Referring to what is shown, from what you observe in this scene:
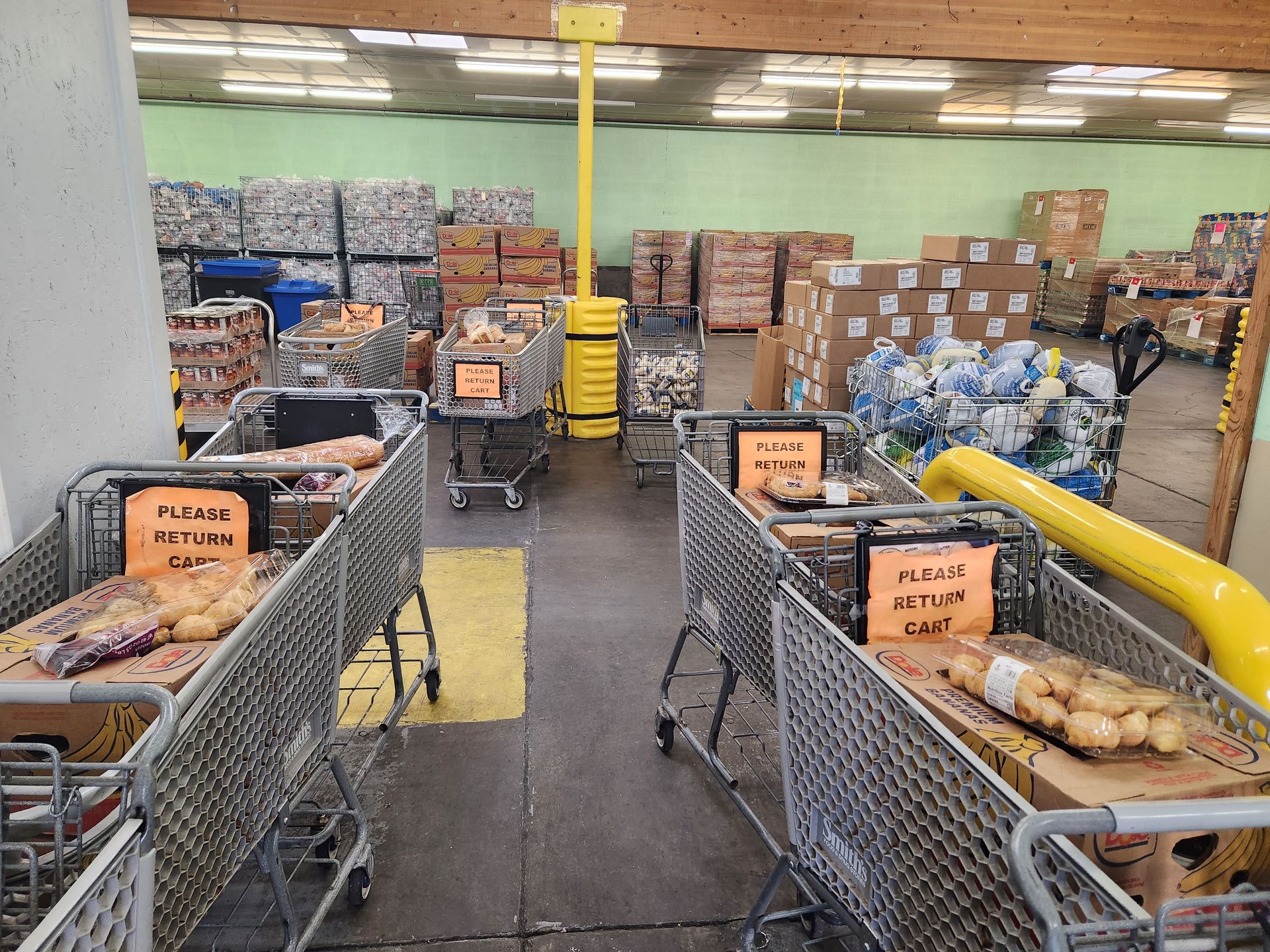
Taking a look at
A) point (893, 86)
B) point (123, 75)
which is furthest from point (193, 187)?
point (123, 75)

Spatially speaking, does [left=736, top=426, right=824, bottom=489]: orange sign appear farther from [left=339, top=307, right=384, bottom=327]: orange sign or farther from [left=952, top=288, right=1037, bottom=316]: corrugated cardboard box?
[left=339, top=307, right=384, bottom=327]: orange sign

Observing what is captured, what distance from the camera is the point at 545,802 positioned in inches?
101

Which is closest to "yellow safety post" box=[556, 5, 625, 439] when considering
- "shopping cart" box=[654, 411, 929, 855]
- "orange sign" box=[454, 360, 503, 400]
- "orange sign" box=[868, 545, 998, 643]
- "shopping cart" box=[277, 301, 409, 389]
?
"shopping cart" box=[277, 301, 409, 389]

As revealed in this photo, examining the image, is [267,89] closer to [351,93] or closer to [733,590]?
[351,93]

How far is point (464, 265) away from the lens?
360 inches

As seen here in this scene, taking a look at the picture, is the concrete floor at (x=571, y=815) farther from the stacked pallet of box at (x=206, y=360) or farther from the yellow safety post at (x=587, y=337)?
the stacked pallet of box at (x=206, y=360)

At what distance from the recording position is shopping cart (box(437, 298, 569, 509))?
523 centimetres

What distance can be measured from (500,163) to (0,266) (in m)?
13.7

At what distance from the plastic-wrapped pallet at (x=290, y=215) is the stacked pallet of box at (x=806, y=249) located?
745cm

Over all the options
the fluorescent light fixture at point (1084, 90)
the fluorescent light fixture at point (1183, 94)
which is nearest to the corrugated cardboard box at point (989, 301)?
the fluorescent light fixture at point (1084, 90)

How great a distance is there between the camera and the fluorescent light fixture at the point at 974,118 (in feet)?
43.5

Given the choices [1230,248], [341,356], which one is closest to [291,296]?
[341,356]

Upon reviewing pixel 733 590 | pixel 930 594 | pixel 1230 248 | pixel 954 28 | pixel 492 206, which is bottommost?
pixel 733 590

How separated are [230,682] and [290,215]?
A: 38.6 feet
